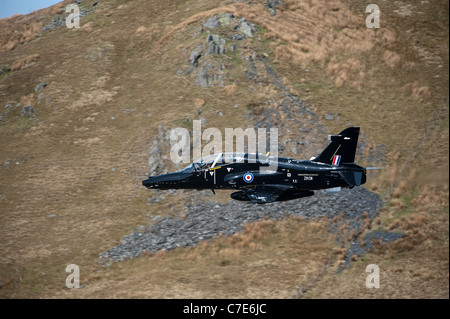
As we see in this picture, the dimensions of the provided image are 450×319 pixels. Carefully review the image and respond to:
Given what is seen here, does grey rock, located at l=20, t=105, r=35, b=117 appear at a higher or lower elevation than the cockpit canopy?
higher

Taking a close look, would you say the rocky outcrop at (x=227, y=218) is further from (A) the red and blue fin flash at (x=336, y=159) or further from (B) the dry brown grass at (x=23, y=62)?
(B) the dry brown grass at (x=23, y=62)

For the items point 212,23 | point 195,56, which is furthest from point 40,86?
point 212,23

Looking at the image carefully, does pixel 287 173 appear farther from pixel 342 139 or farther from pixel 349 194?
pixel 349 194

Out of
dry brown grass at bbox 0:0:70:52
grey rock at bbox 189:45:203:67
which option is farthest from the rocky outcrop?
dry brown grass at bbox 0:0:70:52

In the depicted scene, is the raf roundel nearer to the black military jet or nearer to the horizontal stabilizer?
the black military jet

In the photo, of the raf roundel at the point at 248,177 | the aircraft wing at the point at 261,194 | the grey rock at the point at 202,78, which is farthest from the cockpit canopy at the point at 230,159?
the grey rock at the point at 202,78

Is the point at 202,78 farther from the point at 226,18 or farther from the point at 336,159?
the point at 336,159

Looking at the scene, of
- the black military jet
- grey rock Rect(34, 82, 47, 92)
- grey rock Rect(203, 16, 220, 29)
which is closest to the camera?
the black military jet
